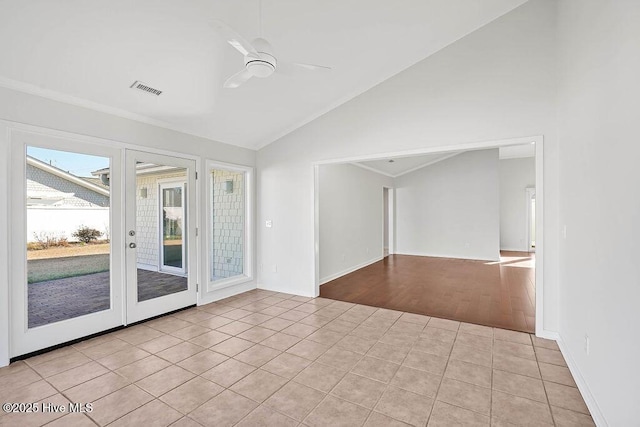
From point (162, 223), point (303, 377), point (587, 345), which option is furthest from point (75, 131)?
point (587, 345)

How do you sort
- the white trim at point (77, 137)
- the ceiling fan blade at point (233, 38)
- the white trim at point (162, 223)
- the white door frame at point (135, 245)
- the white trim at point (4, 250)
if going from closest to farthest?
the ceiling fan blade at point (233, 38)
the white trim at point (4, 250)
the white trim at point (77, 137)
the white door frame at point (135, 245)
the white trim at point (162, 223)

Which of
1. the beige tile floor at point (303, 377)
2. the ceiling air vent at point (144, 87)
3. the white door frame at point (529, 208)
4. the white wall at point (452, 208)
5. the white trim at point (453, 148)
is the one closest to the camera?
the beige tile floor at point (303, 377)

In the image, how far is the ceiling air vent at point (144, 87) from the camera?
3.08 m

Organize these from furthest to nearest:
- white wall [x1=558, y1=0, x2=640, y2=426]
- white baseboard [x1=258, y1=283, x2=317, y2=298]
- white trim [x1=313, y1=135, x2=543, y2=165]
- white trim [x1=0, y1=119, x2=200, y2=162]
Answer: white baseboard [x1=258, y1=283, x2=317, y2=298] → white trim [x1=313, y1=135, x2=543, y2=165] → white trim [x1=0, y1=119, x2=200, y2=162] → white wall [x1=558, y1=0, x2=640, y2=426]

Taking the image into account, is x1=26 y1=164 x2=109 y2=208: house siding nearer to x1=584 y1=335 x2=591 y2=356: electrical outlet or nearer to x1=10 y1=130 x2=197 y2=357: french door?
x1=10 y1=130 x2=197 y2=357: french door

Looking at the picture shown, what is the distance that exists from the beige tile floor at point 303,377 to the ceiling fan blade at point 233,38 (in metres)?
2.58

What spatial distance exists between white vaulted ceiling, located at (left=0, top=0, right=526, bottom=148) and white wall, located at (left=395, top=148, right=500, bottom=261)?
5.61m

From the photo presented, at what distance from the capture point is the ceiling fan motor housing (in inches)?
86.8

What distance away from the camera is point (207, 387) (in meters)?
2.38

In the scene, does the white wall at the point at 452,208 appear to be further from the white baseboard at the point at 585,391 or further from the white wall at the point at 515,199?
the white baseboard at the point at 585,391

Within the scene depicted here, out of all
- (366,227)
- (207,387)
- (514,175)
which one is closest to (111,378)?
(207,387)

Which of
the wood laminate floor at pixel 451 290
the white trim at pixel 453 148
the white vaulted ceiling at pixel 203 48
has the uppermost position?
the white vaulted ceiling at pixel 203 48

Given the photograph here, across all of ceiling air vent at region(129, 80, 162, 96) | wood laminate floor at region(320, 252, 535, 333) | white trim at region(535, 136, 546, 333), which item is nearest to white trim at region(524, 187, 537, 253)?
wood laminate floor at region(320, 252, 535, 333)

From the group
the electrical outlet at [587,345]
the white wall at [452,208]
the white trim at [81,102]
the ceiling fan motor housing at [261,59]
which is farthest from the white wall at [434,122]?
the white wall at [452,208]
